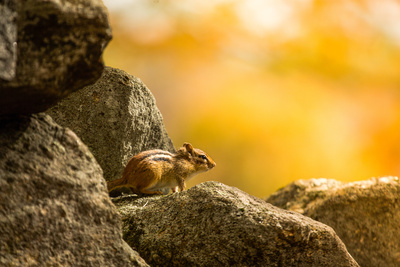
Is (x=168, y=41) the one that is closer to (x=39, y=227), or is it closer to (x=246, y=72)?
(x=246, y=72)

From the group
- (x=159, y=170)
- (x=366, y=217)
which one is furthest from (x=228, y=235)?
(x=366, y=217)

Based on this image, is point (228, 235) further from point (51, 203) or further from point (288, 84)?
point (288, 84)

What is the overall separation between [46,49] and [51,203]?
0.51m

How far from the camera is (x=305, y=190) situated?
4973 millimetres

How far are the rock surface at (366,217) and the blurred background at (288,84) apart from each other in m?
1.36

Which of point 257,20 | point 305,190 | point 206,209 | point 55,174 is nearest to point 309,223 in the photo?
point 206,209

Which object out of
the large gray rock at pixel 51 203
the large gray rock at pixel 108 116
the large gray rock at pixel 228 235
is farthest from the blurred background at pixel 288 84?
the large gray rock at pixel 51 203

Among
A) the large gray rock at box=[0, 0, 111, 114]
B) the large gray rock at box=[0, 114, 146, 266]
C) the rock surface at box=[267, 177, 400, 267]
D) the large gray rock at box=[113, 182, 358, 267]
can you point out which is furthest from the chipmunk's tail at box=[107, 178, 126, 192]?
the rock surface at box=[267, 177, 400, 267]

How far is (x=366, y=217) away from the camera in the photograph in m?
4.16

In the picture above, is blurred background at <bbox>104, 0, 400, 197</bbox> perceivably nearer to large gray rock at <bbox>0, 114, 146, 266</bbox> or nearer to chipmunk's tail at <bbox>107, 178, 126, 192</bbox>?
chipmunk's tail at <bbox>107, 178, 126, 192</bbox>

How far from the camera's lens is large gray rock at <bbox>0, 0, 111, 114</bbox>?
57.3 inches

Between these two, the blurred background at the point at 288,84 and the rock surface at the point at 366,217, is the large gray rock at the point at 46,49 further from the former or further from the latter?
the blurred background at the point at 288,84

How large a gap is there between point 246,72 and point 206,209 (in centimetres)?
348

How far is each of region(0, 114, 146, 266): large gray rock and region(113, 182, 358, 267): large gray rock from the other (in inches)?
22.8
